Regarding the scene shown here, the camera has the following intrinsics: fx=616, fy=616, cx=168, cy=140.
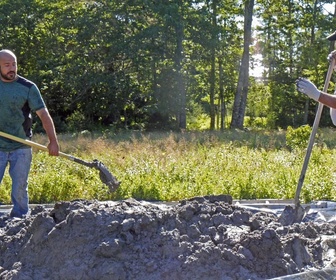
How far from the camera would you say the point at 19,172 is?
5742 millimetres

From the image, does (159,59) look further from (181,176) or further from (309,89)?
(309,89)

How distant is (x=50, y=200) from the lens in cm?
794

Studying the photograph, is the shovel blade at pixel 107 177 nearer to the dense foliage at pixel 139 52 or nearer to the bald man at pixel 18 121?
the bald man at pixel 18 121

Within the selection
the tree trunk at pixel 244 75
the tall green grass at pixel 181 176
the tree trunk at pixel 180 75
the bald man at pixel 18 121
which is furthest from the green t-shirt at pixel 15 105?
the tree trunk at pixel 244 75

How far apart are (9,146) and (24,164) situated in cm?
22

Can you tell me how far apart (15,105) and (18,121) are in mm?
168

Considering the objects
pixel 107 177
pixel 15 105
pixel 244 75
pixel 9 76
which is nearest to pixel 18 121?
pixel 15 105

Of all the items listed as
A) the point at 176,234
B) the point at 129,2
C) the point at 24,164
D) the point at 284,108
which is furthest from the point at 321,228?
the point at 284,108

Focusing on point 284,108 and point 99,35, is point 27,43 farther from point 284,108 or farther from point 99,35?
point 284,108

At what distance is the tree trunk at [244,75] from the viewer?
25078 millimetres

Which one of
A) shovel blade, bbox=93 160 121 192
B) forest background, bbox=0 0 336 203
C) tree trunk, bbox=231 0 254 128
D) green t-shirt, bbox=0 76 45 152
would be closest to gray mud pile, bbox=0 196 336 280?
green t-shirt, bbox=0 76 45 152

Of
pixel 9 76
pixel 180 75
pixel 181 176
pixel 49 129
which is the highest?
pixel 180 75

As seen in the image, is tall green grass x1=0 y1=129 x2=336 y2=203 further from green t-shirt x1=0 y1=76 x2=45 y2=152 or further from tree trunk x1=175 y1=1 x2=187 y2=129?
tree trunk x1=175 y1=1 x2=187 y2=129

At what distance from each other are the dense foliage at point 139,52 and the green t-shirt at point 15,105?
17.4m
